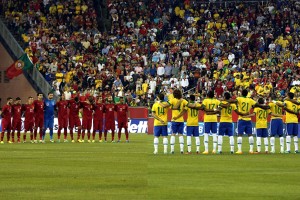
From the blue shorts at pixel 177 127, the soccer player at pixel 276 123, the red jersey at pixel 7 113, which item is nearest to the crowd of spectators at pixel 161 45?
the red jersey at pixel 7 113

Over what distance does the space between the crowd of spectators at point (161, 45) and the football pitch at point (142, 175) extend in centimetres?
1948

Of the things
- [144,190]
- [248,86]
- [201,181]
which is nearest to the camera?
[144,190]

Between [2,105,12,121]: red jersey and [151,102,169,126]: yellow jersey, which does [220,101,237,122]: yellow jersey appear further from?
[2,105,12,121]: red jersey

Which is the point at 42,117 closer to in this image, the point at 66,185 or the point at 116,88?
the point at 116,88

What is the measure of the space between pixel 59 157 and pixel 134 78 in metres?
25.0

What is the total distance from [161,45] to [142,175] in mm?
36160

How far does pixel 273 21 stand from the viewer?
201 feet

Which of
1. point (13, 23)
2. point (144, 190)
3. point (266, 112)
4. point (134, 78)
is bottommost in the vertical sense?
point (144, 190)

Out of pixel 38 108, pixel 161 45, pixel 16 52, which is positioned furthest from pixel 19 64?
pixel 38 108

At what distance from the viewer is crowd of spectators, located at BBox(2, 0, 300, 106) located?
5506 cm

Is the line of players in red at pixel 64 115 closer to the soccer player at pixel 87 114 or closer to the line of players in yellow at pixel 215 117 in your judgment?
the soccer player at pixel 87 114

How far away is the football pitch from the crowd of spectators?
19.5 metres

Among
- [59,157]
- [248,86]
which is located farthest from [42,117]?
[248,86]

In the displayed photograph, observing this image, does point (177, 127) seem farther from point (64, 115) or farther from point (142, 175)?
point (64, 115)
